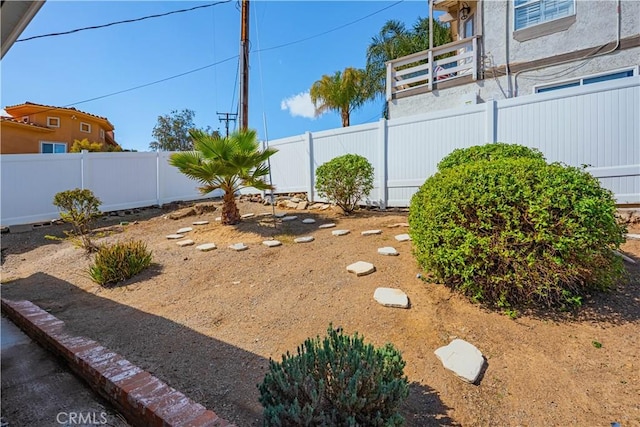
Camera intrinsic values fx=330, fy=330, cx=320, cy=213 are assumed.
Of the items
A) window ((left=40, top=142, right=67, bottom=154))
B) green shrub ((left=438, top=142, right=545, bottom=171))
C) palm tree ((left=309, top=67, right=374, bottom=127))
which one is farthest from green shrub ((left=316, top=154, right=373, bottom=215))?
window ((left=40, top=142, right=67, bottom=154))

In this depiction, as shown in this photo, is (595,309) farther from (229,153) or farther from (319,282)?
(229,153)

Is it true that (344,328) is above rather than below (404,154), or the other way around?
below

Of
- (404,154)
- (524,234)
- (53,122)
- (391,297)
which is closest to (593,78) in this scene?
(404,154)

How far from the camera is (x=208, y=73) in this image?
533 inches

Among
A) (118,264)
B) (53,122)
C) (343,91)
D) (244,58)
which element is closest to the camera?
(118,264)

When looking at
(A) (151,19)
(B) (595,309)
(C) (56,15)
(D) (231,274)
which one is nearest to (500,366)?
(B) (595,309)

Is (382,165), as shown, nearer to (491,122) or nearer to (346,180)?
(346,180)

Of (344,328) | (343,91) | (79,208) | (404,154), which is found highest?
(343,91)

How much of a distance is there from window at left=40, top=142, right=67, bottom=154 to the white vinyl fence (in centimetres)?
1229

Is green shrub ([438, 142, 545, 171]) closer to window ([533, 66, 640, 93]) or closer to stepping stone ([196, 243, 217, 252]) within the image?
stepping stone ([196, 243, 217, 252])

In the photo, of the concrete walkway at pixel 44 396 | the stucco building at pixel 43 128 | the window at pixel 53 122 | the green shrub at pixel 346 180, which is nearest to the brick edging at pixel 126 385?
the concrete walkway at pixel 44 396

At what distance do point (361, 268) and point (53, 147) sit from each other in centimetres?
2109

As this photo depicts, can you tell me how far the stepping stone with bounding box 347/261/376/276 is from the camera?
12.3ft

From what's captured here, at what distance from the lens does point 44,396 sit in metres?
2.08
